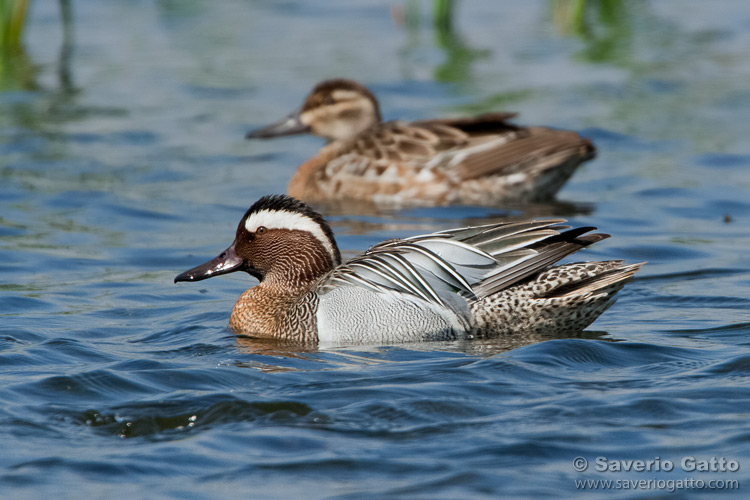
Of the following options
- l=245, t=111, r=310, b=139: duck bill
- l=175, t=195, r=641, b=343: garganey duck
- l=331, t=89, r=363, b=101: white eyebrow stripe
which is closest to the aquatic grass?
l=245, t=111, r=310, b=139: duck bill

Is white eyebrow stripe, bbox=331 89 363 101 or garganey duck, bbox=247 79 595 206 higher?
white eyebrow stripe, bbox=331 89 363 101

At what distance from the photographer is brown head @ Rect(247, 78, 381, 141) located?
11227 millimetres

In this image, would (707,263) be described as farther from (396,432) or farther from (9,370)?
(9,370)

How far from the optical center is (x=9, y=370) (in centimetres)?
606

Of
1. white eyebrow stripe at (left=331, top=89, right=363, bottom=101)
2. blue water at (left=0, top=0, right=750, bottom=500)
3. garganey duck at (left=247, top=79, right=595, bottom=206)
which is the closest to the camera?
blue water at (left=0, top=0, right=750, bottom=500)

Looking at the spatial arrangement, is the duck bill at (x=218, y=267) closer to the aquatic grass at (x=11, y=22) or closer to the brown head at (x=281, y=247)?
the brown head at (x=281, y=247)

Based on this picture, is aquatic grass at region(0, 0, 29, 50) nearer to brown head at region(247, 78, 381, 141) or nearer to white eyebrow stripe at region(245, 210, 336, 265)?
brown head at region(247, 78, 381, 141)

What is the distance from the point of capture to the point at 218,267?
280 inches

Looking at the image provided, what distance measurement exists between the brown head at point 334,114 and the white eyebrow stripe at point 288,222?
4.34 meters

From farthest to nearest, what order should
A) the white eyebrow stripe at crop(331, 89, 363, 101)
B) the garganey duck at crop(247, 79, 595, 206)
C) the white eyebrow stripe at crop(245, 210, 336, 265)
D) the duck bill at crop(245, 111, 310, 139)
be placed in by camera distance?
the duck bill at crop(245, 111, 310, 139) < the white eyebrow stripe at crop(331, 89, 363, 101) < the garganey duck at crop(247, 79, 595, 206) < the white eyebrow stripe at crop(245, 210, 336, 265)

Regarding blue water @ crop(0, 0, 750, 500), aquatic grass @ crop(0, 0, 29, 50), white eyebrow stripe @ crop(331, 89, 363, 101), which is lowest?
blue water @ crop(0, 0, 750, 500)

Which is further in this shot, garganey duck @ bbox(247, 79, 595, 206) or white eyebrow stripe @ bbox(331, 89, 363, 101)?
white eyebrow stripe @ bbox(331, 89, 363, 101)

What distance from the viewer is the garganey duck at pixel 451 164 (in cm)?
1024

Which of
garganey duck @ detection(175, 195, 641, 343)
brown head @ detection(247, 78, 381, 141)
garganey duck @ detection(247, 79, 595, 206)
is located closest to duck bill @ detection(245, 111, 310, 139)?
brown head @ detection(247, 78, 381, 141)
